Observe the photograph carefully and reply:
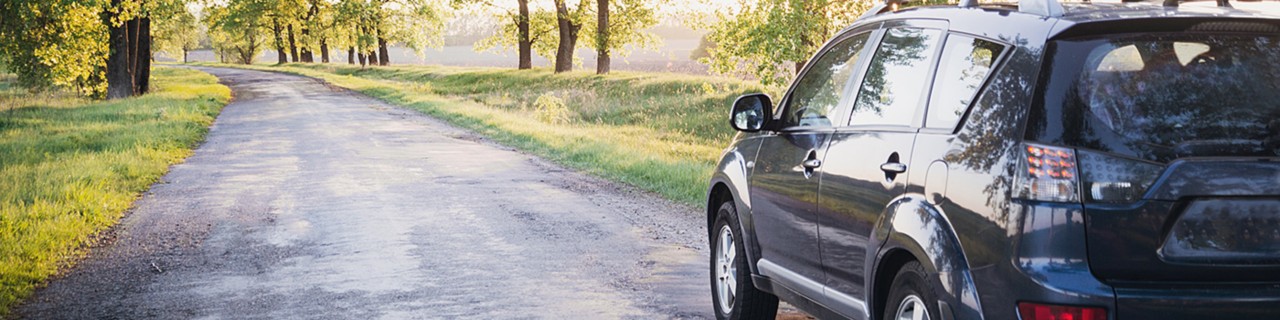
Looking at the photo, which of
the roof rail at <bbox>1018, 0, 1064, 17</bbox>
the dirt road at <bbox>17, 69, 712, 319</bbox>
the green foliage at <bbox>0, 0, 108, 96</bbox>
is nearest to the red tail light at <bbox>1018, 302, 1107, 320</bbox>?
the roof rail at <bbox>1018, 0, 1064, 17</bbox>

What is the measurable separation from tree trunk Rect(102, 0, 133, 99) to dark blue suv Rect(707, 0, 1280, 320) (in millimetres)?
36755

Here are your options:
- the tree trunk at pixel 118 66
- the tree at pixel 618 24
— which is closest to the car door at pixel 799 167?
the tree trunk at pixel 118 66

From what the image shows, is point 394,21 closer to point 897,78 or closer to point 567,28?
point 567,28

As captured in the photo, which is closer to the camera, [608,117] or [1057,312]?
[1057,312]

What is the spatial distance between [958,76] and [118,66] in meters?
37.6

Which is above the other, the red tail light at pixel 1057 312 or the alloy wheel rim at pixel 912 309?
the red tail light at pixel 1057 312

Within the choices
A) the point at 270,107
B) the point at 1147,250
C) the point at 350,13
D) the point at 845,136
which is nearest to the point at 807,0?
the point at 845,136

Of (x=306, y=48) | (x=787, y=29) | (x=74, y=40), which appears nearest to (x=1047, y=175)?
(x=787, y=29)

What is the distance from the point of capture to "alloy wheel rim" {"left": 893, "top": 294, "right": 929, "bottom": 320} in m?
3.94

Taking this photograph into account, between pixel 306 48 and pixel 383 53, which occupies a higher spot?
pixel 383 53

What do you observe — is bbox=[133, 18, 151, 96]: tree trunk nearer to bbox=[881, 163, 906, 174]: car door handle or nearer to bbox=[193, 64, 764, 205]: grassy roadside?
bbox=[193, 64, 764, 205]: grassy roadside

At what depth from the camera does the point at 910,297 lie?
4027mm

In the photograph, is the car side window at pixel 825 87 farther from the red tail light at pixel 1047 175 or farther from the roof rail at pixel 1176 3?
the red tail light at pixel 1047 175

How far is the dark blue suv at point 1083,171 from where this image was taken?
3338 millimetres
